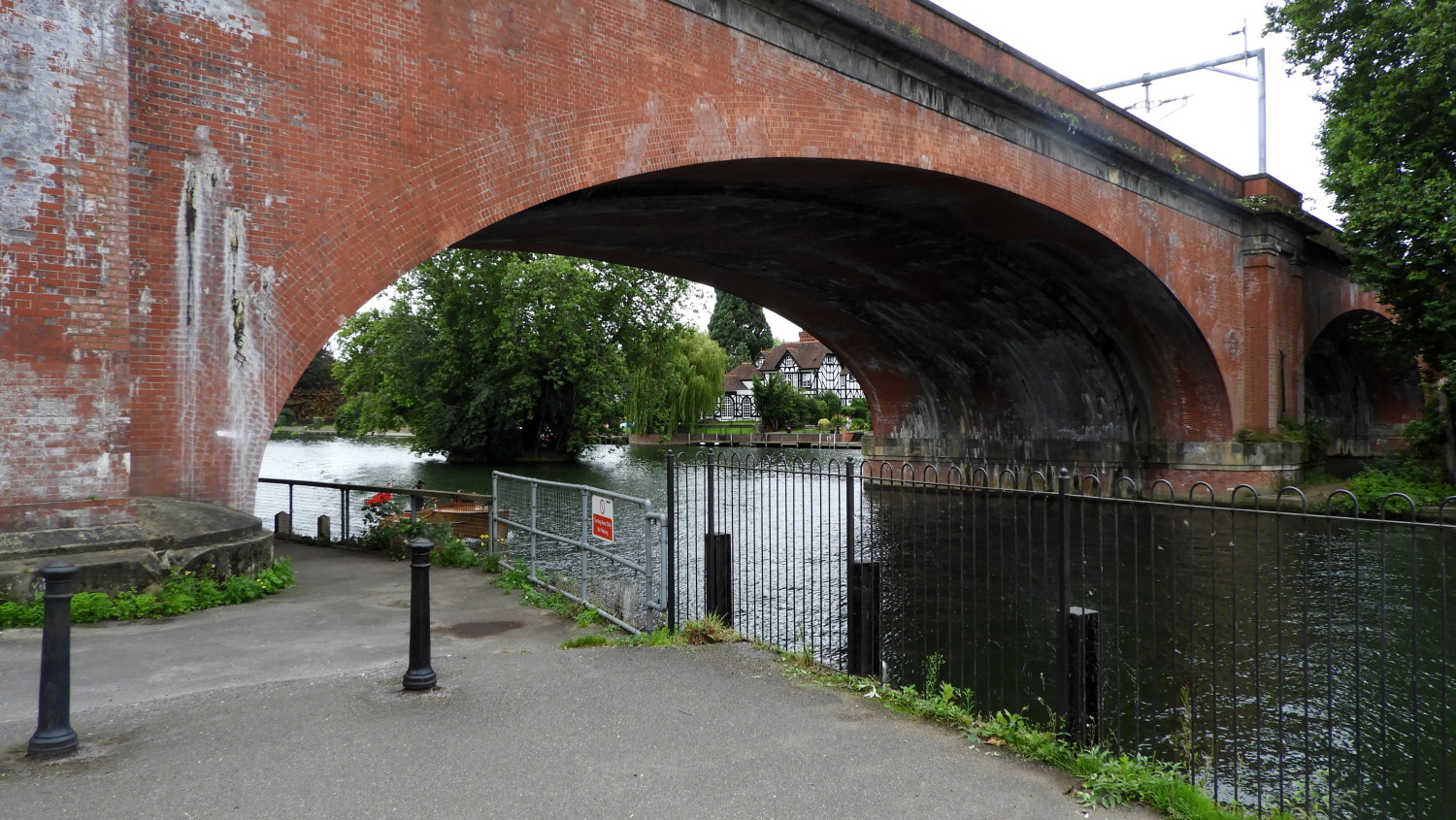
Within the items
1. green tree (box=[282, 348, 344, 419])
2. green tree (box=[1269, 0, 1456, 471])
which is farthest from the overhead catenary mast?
green tree (box=[282, 348, 344, 419])

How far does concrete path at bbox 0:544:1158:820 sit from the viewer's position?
3443 mm

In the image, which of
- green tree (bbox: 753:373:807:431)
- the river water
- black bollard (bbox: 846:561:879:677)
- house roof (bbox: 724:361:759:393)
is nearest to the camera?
the river water

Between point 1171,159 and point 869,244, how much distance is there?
20.0ft

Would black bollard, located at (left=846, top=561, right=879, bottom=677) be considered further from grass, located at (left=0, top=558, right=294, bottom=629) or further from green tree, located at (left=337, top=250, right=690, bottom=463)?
green tree, located at (left=337, top=250, right=690, bottom=463)

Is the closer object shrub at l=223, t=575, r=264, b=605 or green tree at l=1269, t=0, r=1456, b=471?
shrub at l=223, t=575, r=264, b=605

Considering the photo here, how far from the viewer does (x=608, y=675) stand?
16.7ft

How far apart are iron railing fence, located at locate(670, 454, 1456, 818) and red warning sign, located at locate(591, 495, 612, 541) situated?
762 mm

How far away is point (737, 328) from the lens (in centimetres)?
7525

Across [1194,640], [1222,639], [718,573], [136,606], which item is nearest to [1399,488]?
[1222,639]

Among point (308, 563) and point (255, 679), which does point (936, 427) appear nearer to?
point (308, 563)

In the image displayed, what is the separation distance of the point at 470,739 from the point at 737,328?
235 feet

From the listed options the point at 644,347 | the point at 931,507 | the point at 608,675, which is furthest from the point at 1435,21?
the point at 644,347

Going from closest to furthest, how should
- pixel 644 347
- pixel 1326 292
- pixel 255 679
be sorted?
pixel 255 679 < pixel 1326 292 < pixel 644 347

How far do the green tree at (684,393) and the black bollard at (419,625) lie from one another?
1322 inches
